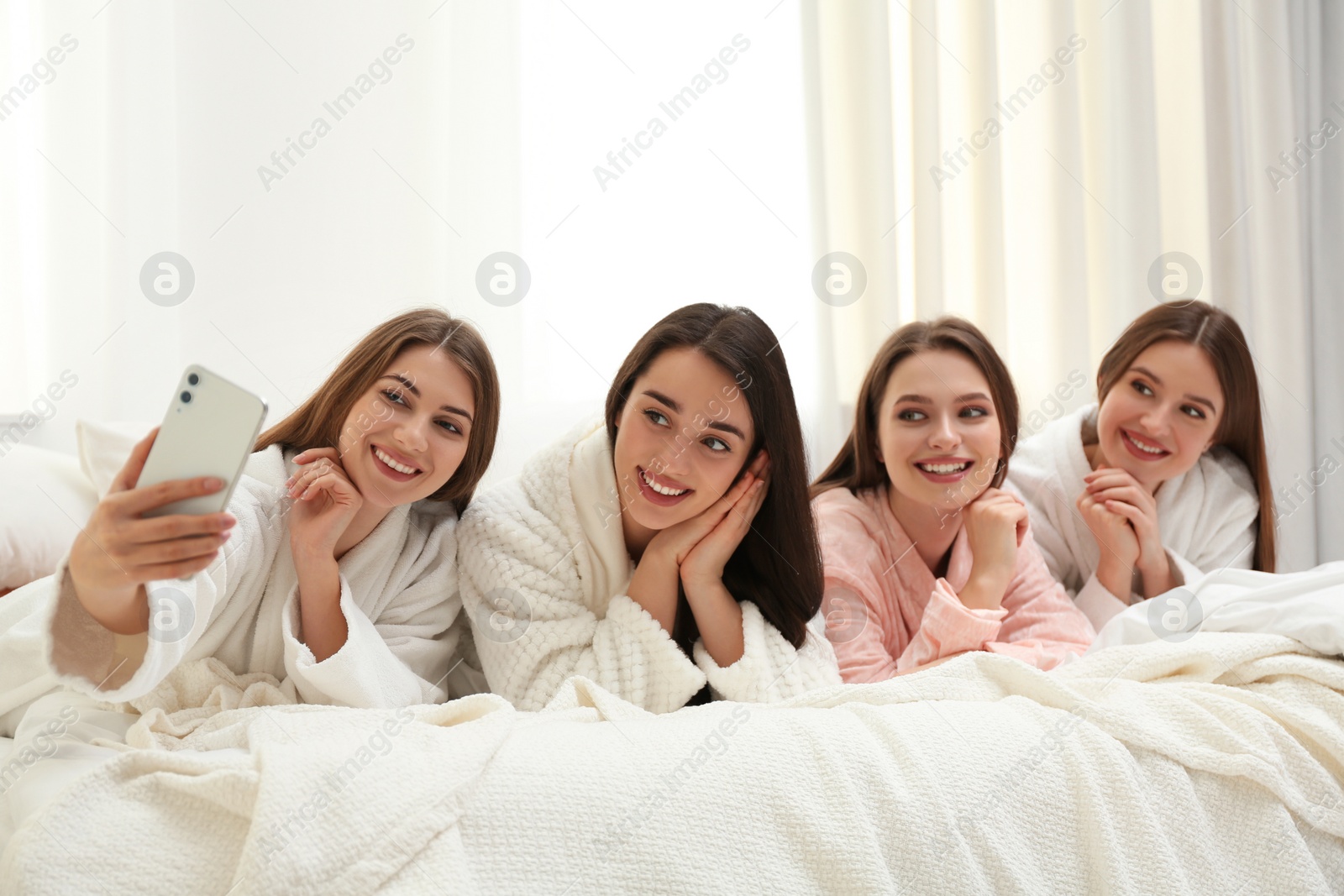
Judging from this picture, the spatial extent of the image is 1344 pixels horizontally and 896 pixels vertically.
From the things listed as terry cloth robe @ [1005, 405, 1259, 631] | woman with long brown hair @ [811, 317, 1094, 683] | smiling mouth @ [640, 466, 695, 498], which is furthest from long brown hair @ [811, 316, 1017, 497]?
smiling mouth @ [640, 466, 695, 498]

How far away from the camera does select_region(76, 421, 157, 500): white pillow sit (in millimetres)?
1285

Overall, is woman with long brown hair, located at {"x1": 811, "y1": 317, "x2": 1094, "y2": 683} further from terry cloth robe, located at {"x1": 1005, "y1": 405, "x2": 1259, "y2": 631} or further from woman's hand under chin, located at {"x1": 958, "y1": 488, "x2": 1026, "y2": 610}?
terry cloth robe, located at {"x1": 1005, "y1": 405, "x2": 1259, "y2": 631}

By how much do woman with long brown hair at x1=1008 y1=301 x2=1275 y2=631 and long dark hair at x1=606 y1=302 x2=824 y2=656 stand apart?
25.9 inches

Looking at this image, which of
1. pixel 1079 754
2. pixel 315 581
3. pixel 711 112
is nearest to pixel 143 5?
pixel 711 112

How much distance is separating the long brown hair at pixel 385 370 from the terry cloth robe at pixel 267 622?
0.18ft

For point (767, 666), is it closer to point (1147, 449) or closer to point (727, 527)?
point (727, 527)

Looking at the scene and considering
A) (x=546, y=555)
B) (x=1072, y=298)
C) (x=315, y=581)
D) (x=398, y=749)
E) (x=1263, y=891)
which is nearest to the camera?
(x=398, y=749)

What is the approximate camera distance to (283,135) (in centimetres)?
→ 233

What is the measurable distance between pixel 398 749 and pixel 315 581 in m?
0.44

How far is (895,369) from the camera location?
1.76 meters

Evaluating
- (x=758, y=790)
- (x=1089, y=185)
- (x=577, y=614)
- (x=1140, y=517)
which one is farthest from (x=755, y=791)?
(x=1089, y=185)

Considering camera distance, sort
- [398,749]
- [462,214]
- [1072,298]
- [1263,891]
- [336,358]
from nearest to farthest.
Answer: [398,749] < [1263,891] < [336,358] < [462,214] < [1072,298]

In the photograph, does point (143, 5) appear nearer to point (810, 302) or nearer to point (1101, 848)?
point (810, 302)

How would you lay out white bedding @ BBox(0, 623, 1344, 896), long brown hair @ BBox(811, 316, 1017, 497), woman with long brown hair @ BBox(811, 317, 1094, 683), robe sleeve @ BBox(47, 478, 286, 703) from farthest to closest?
1. long brown hair @ BBox(811, 316, 1017, 497)
2. woman with long brown hair @ BBox(811, 317, 1094, 683)
3. robe sleeve @ BBox(47, 478, 286, 703)
4. white bedding @ BBox(0, 623, 1344, 896)
